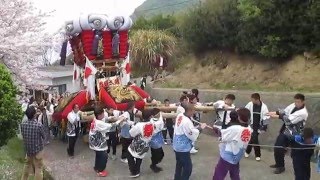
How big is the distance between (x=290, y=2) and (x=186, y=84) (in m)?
5.51

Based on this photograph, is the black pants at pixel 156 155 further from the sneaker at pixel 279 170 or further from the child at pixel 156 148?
the sneaker at pixel 279 170

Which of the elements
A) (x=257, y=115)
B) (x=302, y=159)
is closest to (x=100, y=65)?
(x=257, y=115)

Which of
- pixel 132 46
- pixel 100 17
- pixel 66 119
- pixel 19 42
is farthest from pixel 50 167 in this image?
pixel 132 46

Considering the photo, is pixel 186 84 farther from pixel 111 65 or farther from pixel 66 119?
pixel 66 119

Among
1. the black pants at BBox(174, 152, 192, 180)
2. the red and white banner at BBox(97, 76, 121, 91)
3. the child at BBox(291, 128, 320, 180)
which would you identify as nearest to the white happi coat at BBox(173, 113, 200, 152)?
the black pants at BBox(174, 152, 192, 180)

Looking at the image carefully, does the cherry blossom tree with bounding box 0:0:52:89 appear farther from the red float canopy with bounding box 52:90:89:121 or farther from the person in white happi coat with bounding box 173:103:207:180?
the person in white happi coat with bounding box 173:103:207:180

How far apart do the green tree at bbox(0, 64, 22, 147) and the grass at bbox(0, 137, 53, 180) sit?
3.61 ft

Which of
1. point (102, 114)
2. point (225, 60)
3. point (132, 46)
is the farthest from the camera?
point (132, 46)

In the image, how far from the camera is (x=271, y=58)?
12922mm

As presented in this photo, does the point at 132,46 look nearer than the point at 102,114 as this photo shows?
No

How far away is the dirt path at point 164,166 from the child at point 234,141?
1521 millimetres

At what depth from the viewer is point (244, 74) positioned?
13.8 metres

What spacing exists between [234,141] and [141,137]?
2.13m

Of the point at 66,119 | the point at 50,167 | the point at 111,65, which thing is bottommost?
the point at 50,167
